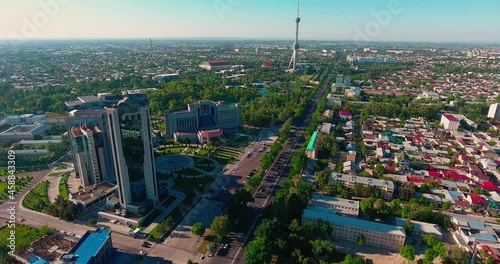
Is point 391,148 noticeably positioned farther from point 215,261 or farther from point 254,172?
point 215,261

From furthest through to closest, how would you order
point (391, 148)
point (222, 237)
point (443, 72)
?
point (443, 72), point (391, 148), point (222, 237)

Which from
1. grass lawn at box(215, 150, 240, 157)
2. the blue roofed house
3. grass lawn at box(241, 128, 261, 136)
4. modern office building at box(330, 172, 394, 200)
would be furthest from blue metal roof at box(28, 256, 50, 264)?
grass lawn at box(241, 128, 261, 136)

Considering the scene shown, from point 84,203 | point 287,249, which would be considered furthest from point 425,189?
point 84,203

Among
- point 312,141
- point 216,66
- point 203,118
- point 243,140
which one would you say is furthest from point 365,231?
point 216,66

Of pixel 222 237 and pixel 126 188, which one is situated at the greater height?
pixel 126 188

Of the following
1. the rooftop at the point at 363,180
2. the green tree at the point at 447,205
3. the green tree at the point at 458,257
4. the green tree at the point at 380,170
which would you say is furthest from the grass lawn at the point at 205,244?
the green tree at the point at 447,205

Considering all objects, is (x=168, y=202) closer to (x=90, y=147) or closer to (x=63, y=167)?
(x=90, y=147)
